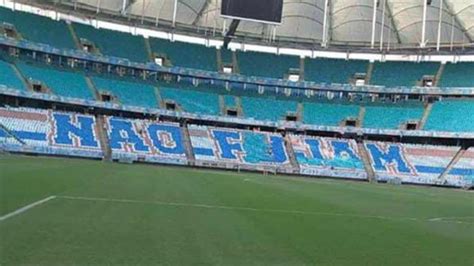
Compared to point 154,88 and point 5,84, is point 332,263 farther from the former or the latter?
point 154,88

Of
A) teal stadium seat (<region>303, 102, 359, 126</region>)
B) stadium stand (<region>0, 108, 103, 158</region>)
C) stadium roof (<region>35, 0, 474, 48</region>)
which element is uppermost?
stadium roof (<region>35, 0, 474, 48</region>)

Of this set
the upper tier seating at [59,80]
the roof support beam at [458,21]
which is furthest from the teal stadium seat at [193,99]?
the roof support beam at [458,21]

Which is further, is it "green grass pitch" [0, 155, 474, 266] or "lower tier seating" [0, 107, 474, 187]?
"lower tier seating" [0, 107, 474, 187]

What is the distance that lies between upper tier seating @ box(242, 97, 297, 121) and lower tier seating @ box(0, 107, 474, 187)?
2.05m

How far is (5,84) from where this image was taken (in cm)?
4300

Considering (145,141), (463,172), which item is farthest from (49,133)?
(463,172)

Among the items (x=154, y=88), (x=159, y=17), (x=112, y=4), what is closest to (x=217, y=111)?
(x=154, y=88)

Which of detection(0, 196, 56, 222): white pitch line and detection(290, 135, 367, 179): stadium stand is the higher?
detection(0, 196, 56, 222): white pitch line

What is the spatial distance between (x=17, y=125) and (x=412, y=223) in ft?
114

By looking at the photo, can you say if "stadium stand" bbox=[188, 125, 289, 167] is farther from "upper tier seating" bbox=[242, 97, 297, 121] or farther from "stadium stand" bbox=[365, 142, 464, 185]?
"stadium stand" bbox=[365, 142, 464, 185]

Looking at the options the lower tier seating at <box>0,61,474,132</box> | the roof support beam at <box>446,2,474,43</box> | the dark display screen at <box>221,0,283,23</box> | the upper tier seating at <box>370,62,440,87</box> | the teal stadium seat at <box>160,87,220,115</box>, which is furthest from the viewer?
the upper tier seating at <box>370,62,440,87</box>

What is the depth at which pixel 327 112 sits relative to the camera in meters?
53.1

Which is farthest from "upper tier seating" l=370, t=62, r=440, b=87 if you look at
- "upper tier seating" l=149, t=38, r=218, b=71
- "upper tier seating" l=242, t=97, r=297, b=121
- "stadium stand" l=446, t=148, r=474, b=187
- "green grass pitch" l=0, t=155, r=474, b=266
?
"green grass pitch" l=0, t=155, r=474, b=266

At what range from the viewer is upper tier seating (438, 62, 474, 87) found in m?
52.7
